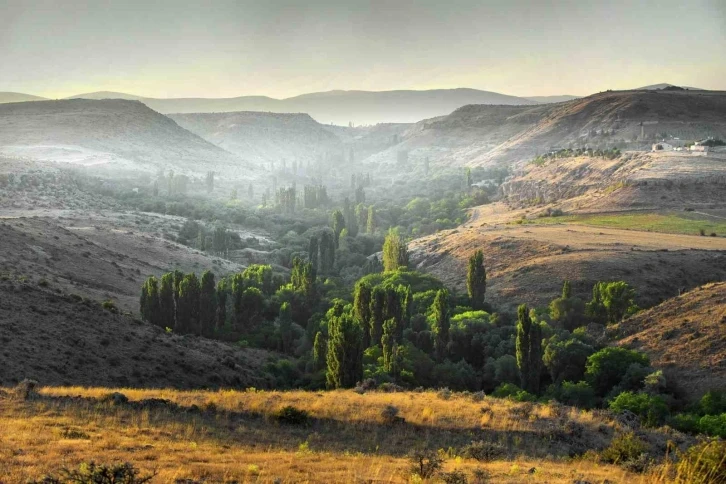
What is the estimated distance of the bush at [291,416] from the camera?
20.6m

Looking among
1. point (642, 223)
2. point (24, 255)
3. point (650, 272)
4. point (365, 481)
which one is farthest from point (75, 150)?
point (365, 481)

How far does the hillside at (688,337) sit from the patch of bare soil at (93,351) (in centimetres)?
2274

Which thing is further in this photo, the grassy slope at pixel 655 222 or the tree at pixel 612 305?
the grassy slope at pixel 655 222

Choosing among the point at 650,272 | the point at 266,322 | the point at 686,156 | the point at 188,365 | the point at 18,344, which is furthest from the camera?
the point at 686,156

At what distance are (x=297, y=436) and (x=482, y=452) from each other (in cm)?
522

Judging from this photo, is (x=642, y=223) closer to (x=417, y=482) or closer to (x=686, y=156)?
(x=686, y=156)

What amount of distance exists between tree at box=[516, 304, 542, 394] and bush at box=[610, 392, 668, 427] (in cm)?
641

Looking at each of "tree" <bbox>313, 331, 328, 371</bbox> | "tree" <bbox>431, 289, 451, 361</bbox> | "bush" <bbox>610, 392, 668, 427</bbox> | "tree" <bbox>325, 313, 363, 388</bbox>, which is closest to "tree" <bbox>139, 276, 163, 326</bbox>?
"tree" <bbox>313, 331, 328, 371</bbox>

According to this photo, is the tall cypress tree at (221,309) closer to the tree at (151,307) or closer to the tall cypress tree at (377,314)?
the tree at (151,307)

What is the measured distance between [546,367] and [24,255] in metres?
42.0

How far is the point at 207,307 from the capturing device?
4969 cm

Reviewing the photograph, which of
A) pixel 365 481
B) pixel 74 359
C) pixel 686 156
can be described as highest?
pixel 686 156

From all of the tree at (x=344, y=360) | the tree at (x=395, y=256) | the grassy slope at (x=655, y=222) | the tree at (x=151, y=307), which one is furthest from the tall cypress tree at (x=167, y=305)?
the grassy slope at (x=655, y=222)

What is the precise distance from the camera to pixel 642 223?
80.2m
